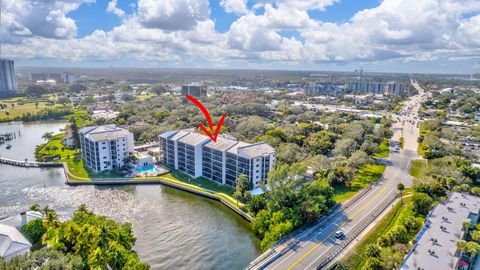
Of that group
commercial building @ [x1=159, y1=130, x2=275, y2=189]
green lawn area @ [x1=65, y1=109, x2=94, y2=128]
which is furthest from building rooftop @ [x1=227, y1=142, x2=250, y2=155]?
green lawn area @ [x1=65, y1=109, x2=94, y2=128]

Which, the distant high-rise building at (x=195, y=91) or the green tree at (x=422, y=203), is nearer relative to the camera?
the green tree at (x=422, y=203)

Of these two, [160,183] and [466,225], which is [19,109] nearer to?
[160,183]

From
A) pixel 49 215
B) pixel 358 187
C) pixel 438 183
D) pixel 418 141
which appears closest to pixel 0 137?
pixel 49 215

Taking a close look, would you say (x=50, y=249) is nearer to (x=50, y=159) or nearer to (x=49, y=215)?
(x=49, y=215)

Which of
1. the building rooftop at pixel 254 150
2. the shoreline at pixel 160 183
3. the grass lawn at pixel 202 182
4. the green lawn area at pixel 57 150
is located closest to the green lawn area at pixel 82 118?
the green lawn area at pixel 57 150

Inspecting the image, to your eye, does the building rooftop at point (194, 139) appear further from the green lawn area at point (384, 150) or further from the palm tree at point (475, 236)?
the green lawn area at point (384, 150)

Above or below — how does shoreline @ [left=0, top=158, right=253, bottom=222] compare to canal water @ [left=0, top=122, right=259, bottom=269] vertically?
above

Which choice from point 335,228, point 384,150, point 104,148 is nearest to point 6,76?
point 104,148

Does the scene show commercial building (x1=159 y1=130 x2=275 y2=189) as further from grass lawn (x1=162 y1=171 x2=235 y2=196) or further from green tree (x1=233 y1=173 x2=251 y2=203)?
green tree (x1=233 y1=173 x2=251 y2=203)
